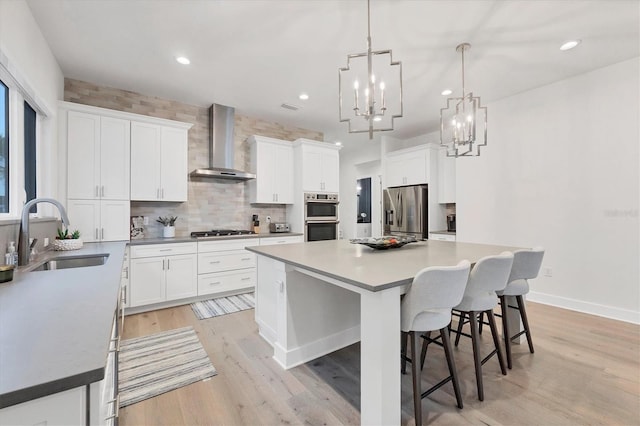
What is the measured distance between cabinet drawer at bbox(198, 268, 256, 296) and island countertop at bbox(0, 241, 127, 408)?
2.37 meters

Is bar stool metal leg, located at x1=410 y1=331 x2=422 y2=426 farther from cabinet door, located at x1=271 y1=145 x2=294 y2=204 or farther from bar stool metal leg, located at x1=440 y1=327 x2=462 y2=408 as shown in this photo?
cabinet door, located at x1=271 y1=145 x2=294 y2=204

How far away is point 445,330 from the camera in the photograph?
1.74 meters

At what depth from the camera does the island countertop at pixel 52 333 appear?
60cm

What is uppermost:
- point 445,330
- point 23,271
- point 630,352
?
point 23,271

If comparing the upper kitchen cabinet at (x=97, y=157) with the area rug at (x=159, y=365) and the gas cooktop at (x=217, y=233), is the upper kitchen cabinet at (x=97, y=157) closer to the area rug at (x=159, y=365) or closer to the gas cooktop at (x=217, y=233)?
the gas cooktop at (x=217, y=233)

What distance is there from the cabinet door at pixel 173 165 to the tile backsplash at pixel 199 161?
330 mm

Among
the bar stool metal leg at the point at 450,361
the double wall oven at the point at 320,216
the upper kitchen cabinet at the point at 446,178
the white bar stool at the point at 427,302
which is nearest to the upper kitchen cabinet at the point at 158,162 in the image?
the double wall oven at the point at 320,216

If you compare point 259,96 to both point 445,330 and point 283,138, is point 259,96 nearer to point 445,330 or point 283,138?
point 283,138

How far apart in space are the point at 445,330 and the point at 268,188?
357cm

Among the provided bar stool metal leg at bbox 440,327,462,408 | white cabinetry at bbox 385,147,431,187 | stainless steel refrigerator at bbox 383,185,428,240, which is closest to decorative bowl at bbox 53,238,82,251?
bar stool metal leg at bbox 440,327,462,408

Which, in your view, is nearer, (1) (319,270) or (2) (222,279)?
(1) (319,270)

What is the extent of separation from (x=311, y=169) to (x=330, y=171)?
421 mm

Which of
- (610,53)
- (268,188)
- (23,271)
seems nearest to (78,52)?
(23,271)

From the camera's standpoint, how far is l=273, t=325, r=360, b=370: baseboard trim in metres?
2.17
